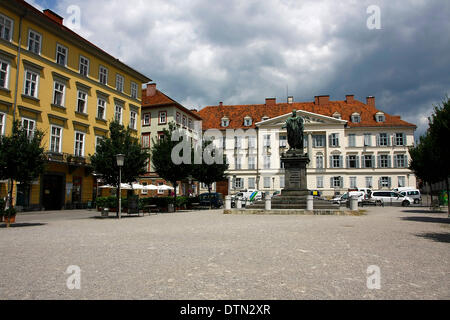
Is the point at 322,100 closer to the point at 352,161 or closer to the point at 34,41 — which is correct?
the point at 352,161

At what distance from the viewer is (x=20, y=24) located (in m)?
25.2

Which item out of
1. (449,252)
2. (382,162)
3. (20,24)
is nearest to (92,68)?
(20,24)

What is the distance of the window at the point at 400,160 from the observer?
176ft

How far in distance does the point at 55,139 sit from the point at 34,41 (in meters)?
7.88

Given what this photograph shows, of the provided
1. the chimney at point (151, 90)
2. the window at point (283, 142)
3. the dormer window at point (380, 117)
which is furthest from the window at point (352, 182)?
the chimney at point (151, 90)

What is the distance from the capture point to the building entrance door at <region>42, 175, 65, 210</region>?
1086 inches

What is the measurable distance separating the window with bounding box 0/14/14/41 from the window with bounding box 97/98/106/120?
995cm

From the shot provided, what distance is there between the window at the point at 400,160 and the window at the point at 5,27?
5298 centimetres

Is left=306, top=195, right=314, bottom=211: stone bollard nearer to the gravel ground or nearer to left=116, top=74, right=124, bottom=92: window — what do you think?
the gravel ground

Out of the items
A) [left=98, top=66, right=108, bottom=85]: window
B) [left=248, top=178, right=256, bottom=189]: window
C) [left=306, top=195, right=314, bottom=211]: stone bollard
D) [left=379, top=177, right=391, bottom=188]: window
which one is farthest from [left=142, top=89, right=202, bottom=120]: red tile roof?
[left=379, top=177, right=391, bottom=188]: window

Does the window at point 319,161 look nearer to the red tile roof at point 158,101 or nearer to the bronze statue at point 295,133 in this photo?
the red tile roof at point 158,101

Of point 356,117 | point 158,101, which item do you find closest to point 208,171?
point 158,101

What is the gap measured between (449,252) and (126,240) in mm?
8309

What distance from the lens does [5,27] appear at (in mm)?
24141
